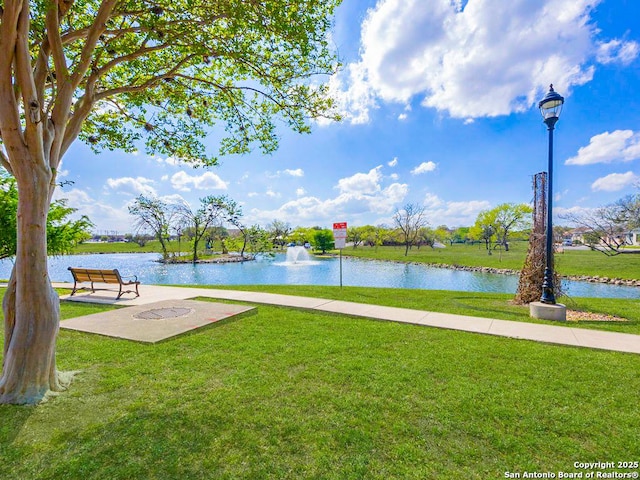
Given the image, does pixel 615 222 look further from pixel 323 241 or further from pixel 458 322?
pixel 323 241

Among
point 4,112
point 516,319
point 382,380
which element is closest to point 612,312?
point 516,319

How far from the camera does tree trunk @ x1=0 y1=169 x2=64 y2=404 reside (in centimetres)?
293

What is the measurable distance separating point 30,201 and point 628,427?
19.6 feet

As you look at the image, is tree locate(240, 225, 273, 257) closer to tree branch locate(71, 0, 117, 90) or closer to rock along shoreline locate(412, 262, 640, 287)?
rock along shoreline locate(412, 262, 640, 287)

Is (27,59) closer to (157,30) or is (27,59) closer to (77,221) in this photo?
(157,30)

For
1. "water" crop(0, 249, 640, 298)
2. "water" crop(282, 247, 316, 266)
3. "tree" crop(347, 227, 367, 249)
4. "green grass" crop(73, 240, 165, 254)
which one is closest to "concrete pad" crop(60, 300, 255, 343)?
"water" crop(0, 249, 640, 298)

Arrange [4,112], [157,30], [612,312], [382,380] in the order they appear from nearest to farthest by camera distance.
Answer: [4,112] < [382,380] < [157,30] < [612,312]

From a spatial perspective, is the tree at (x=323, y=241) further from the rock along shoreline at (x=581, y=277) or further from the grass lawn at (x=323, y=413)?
the grass lawn at (x=323, y=413)

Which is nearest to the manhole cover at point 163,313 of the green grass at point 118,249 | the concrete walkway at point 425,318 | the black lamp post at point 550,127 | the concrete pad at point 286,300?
the concrete walkway at point 425,318

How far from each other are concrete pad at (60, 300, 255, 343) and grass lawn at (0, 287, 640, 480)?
0.39m

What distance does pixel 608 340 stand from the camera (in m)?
4.92

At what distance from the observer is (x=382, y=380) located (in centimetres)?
346

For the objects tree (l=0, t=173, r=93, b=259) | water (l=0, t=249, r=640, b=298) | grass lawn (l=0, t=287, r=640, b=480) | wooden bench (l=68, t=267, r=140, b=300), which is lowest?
water (l=0, t=249, r=640, b=298)

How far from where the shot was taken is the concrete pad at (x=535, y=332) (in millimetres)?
4928
